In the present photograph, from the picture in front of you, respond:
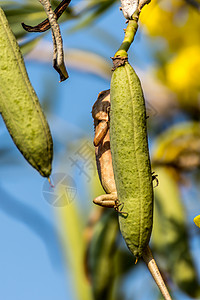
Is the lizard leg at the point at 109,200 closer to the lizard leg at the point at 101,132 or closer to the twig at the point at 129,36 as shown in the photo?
the lizard leg at the point at 101,132

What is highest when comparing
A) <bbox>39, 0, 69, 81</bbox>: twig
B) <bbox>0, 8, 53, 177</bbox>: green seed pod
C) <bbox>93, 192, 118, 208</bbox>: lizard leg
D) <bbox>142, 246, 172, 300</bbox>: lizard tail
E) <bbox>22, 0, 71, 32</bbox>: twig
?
<bbox>22, 0, 71, 32</bbox>: twig

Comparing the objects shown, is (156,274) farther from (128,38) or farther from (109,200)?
(128,38)

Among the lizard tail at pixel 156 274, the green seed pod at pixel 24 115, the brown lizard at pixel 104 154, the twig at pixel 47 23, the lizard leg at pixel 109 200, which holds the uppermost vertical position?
the twig at pixel 47 23

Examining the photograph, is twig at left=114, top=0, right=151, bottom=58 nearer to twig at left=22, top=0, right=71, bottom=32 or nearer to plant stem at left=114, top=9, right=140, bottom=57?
plant stem at left=114, top=9, right=140, bottom=57

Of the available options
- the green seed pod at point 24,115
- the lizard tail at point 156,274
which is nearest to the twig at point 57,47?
the green seed pod at point 24,115

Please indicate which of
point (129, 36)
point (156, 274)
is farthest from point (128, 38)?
point (156, 274)

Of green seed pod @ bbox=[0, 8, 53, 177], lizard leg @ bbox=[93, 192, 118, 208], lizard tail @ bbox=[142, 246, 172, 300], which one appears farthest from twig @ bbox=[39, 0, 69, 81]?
lizard tail @ bbox=[142, 246, 172, 300]
